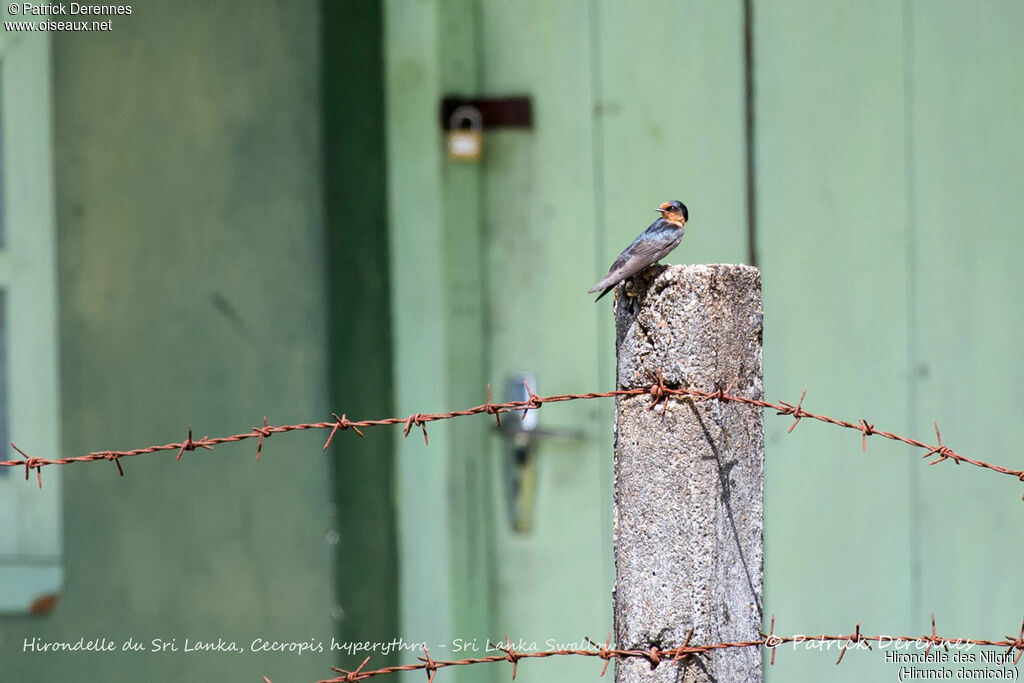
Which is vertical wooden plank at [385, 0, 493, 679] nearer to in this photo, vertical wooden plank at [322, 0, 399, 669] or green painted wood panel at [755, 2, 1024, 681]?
vertical wooden plank at [322, 0, 399, 669]

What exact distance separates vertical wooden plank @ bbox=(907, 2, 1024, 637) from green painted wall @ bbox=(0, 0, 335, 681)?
A: 4.32ft

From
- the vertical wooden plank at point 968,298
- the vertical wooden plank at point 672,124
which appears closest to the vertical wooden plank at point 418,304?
the vertical wooden plank at point 672,124

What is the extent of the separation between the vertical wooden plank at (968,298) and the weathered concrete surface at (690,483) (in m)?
1.30

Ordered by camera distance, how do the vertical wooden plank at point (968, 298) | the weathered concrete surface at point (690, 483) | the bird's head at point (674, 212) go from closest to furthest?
1. the weathered concrete surface at point (690, 483)
2. the bird's head at point (674, 212)
3. the vertical wooden plank at point (968, 298)

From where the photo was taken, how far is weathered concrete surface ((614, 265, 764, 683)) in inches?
43.8

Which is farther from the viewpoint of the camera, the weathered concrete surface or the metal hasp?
the metal hasp

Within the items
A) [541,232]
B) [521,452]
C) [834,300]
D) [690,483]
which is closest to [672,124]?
[541,232]

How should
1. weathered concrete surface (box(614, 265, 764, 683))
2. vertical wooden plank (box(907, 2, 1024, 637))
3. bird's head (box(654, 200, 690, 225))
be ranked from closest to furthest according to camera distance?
weathered concrete surface (box(614, 265, 764, 683)) → bird's head (box(654, 200, 690, 225)) → vertical wooden plank (box(907, 2, 1024, 637))

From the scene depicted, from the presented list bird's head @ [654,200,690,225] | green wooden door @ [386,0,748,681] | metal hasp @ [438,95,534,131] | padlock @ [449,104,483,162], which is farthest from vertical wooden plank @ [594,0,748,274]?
bird's head @ [654,200,690,225]

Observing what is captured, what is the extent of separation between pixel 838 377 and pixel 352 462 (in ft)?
3.53

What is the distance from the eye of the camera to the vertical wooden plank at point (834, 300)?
228cm

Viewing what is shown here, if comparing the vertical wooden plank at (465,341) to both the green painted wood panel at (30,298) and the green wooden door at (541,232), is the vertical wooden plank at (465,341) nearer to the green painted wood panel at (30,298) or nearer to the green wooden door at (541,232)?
the green wooden door at (541,232)

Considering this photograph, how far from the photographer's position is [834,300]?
2.29 metres

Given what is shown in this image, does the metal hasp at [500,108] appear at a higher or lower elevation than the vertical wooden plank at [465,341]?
higher
